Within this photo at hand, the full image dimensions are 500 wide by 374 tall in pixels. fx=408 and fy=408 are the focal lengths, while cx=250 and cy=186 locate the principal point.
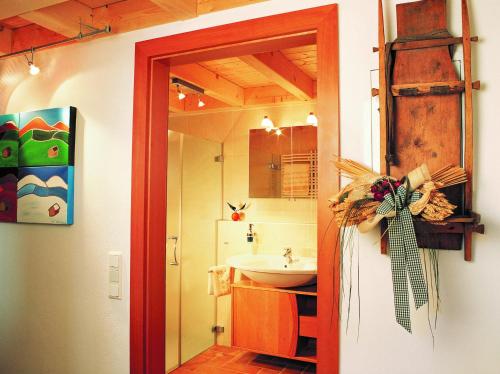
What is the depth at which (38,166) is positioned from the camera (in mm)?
2225

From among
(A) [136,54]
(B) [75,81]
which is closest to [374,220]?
(A) [136,54]

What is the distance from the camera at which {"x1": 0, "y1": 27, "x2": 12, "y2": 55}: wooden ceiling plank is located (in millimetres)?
2428

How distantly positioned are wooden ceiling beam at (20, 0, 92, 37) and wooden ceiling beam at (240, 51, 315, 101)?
91cm

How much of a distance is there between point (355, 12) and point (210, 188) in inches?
96.5

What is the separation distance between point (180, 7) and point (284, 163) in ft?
6.67

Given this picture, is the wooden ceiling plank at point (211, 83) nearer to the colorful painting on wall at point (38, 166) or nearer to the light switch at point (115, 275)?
the colorful painting on wall at point (38, 166)

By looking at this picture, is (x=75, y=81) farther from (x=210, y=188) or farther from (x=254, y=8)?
(x=210, y=188)

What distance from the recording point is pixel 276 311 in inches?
123

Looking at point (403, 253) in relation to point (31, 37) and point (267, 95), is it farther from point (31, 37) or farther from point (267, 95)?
point (267, 95)

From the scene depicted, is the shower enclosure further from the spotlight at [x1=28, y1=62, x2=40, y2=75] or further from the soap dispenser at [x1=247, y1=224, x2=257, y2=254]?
the spotlight at [x1=28, y1=62, x2=40, y2=75]

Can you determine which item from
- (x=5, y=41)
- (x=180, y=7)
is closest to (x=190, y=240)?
(x=5, y=41)

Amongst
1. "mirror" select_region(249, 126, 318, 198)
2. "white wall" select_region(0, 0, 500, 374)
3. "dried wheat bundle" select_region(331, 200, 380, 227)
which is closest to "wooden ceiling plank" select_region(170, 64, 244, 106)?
"mirror" select_region(249, 126, 318, 198)

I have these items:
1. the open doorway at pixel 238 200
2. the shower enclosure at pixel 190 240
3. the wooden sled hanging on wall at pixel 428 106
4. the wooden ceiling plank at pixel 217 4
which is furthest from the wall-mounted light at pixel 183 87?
the wooden sled hanging on wall at pixel 428 106

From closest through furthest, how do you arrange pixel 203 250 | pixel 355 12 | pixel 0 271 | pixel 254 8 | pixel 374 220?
pixel 374 220 < pixel 355 12 < pixel 254 8 < pixel 0 271 < pixel 203 250
